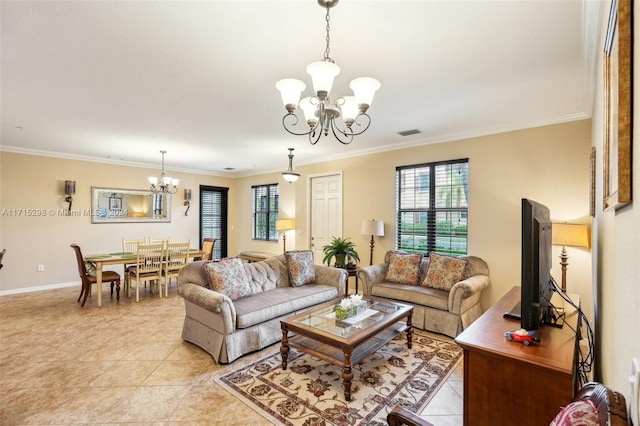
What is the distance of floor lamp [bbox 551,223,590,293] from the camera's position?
301cm

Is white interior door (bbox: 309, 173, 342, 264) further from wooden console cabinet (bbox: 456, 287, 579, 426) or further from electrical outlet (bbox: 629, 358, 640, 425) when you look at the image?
electrical outlet (bbox: 629, 358, 640, 425)

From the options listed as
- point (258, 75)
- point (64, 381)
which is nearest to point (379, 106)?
point (258, 75)

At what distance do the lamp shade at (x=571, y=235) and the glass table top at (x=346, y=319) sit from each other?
5.69ft

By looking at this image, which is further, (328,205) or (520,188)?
(328,205)

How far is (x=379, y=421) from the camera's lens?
2.04 m

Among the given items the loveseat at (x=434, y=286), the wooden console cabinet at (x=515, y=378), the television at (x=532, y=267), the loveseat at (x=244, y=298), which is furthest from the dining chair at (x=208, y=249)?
the television at (x=532, y=267)

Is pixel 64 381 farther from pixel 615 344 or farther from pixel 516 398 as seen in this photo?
pixel 615 344

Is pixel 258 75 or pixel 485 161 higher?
pixel 258 75

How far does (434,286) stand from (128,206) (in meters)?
6.21

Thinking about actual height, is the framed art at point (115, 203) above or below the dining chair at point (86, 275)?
above

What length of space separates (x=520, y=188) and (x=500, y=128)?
0.81m

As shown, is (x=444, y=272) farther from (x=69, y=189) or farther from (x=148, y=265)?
(x=69, y=189)

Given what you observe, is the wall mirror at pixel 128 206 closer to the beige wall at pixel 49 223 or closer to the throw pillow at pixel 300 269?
the beige wall at pixel 49 223

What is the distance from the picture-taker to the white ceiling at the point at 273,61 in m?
1.79
